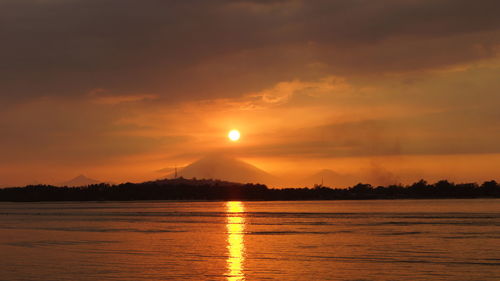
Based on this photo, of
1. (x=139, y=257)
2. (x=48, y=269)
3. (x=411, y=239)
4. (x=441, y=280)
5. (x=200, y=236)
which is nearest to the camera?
(x=441, y=280)

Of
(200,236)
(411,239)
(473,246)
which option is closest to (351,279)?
(473,246)

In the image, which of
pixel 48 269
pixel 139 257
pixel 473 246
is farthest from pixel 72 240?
pixel 473 246

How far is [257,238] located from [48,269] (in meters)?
28.0

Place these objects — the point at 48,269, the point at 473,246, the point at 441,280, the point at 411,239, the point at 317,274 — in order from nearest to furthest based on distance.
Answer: the point at 441,280 → the point at 317,274 → the point at 48,269 → the point at 473,246 → the point at 411,239

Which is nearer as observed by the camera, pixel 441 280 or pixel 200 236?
pixel 441 280

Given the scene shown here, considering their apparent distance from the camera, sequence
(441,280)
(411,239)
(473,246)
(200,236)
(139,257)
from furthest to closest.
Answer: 1. (200,236)
2. (411,239)
3. (473,246)
4. (139,257)
5. (441,280)

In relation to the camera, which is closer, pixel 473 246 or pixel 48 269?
pixel 48 269

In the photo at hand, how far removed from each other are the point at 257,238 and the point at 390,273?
2801cm

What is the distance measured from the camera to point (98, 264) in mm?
43906

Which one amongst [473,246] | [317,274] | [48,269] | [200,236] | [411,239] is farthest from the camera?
[200,236]

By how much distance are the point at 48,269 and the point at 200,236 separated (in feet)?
98.0

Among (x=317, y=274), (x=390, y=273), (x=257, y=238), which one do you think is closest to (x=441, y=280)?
(x=390, y=273)

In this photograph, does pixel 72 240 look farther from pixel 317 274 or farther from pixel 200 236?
pixel 317 274

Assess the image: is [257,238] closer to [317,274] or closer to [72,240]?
[72,240]
